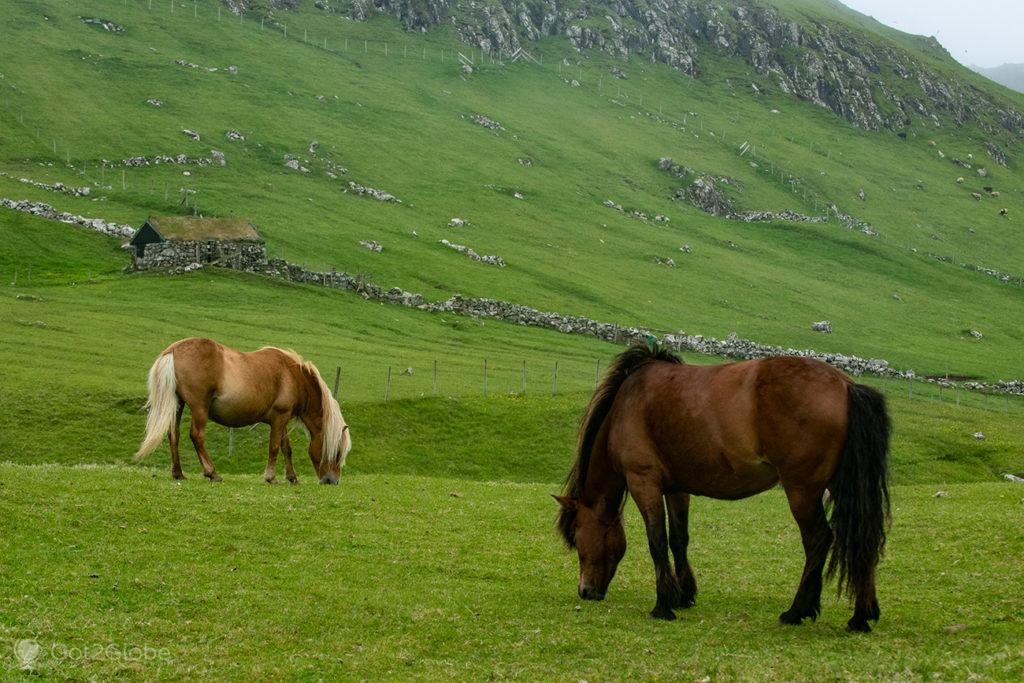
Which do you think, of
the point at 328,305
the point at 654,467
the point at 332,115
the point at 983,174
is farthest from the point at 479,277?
the point at 983,174

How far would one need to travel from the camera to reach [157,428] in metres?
19.4

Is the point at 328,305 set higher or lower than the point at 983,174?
lower

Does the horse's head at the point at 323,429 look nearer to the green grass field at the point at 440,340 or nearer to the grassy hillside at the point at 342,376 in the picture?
the green grass field at the point at 440,340

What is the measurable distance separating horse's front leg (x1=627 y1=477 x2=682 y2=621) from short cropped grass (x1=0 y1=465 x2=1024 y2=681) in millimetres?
293

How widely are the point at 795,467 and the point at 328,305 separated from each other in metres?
55.7

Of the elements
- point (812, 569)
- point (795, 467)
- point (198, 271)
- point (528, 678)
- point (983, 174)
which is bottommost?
point (198, 271)

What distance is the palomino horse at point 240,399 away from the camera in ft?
65.3

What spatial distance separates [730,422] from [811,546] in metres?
1.92

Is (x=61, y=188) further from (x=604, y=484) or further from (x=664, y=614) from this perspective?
(x=664, y=614)

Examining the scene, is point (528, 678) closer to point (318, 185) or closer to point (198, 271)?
point (198, 271)

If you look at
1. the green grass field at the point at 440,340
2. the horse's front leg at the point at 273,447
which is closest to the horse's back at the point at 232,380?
the horse's front leg at the point at 273,447

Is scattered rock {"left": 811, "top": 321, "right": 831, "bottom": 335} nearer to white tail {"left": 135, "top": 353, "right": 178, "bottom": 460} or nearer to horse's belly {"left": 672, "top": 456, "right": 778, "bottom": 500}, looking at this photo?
white tail {"left": 135, "top": 353, "right": 178, "bottom": 460}

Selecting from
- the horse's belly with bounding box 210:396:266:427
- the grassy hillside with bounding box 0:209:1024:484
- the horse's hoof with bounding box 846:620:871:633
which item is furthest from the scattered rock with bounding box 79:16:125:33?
the horse's hoof with bounding box 846:620:871:633

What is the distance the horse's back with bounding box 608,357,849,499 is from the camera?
41.1ft
